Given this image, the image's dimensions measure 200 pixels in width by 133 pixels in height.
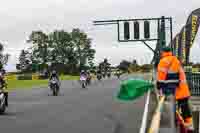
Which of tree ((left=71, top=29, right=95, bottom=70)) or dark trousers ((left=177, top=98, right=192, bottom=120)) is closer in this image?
dark trousers ((left=177, top=98, right=192, bottom=120))

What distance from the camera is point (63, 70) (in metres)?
159

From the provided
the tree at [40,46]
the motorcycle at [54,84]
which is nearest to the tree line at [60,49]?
the tree at [40,46]

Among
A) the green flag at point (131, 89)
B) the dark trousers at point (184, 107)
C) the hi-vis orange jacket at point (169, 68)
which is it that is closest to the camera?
the green flag at point (131, 89)

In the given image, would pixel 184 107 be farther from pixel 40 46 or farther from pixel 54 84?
pixel 40 46

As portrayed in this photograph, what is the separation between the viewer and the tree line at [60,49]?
543ft

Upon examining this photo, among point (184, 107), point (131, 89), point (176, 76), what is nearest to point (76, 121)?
point (184, 107)

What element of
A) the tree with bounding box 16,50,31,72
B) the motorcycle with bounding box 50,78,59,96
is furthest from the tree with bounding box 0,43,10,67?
the motorcycle with bounding box 50,78,59,96

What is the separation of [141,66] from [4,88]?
535ft

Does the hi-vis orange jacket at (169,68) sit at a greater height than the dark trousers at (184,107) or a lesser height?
greater

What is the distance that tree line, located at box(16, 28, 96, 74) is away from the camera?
166 metres

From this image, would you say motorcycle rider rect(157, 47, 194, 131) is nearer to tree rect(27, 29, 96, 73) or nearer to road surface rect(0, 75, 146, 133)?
road surface rect(0, 75, 146, 133)

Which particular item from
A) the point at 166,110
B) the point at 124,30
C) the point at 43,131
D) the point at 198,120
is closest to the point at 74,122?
the point at 43,131

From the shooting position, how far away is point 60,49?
166m

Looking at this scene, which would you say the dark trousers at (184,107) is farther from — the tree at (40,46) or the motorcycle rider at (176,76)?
the tree at (40,46)
